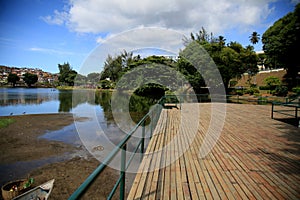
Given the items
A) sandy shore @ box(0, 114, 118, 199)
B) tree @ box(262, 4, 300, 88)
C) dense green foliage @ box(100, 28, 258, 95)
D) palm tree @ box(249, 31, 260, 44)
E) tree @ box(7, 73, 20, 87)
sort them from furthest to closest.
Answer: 1. tree @ box(7, 73, 20, 87)
2. palm tree @ box(249, 31, 260, 44)
3. dense green foliage @ box(100, 28, 258, 95)
4. tree @ box(262, 4, 300, 88)
5. sandy shore @ box(0, 114, 118, 199)

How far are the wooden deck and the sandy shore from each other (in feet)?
8.06

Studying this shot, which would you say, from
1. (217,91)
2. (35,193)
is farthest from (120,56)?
(35,193)

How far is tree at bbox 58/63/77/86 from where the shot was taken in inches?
3321

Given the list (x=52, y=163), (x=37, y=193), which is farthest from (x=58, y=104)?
(x=37, y=193)

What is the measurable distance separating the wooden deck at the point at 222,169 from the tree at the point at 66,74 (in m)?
86.9

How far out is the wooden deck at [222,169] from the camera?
252 centimetres

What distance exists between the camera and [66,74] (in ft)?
290

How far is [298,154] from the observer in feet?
13.2

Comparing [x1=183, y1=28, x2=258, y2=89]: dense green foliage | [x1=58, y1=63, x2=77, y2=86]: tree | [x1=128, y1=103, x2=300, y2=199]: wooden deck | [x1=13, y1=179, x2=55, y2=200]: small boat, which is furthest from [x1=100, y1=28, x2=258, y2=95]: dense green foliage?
[x1=58, y1=63, x2=77, y2=86]: tree

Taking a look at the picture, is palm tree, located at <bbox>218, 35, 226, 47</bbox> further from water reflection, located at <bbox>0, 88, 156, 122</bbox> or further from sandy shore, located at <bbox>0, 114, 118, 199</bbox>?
sandy shore, located at <bbox>0, 114, 118, 199</bbox>

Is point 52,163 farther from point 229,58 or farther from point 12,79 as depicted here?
point 12,79

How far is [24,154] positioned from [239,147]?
29.4 ft

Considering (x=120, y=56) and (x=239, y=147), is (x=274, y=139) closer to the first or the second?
(x=239, y=147)

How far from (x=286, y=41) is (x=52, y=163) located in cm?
2825
